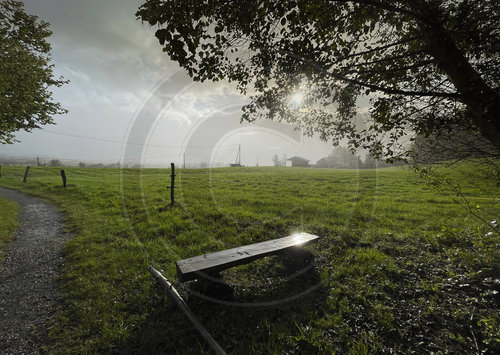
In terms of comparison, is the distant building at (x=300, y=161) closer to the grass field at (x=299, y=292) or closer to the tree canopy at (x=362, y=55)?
the grass field at (x=299, y=292)

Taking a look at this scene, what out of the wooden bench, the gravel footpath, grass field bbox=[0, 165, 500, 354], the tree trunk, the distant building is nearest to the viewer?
the tree trunk

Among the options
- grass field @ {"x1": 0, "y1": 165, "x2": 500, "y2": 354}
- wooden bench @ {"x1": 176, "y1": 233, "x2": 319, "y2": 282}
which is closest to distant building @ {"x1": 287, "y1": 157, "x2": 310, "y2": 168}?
grass field @ {"x1": 0, "y1": 165, "x2": 500, "y2": 354}

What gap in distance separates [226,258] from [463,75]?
4851 mm

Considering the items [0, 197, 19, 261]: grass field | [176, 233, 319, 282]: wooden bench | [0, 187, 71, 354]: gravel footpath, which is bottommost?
[0, 187, 71, 354]: gravel footpath

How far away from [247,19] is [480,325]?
20.5ft

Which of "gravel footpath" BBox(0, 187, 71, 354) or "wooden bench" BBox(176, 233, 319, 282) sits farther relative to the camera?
"wooden bench" BBox(176, 233, 319, 282)

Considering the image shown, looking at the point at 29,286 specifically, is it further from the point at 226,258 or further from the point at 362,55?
the point at 362,55

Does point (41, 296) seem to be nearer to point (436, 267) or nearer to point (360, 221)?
point (436, 267)

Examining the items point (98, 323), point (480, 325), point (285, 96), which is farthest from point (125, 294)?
point (480, 325)

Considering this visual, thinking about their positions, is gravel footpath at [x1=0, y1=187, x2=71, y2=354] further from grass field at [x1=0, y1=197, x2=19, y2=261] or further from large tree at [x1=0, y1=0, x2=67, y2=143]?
large tree at [x1=0, y1=0, x2=67, y2=143]

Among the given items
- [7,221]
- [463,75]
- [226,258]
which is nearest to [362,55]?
[463,75]

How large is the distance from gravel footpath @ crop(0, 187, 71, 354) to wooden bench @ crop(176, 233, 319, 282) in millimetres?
2355

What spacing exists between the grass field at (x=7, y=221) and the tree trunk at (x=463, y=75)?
11.3 meters

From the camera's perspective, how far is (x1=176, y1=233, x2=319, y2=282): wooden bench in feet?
11.4
